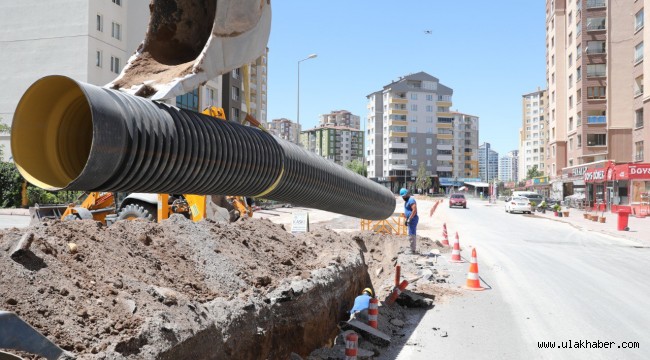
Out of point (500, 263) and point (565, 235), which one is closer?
point (500, 263)

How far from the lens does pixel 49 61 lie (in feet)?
98.6

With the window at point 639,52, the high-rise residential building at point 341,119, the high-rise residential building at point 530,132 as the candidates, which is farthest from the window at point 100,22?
the high-rise residential building at point 341,119

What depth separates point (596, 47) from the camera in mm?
52000

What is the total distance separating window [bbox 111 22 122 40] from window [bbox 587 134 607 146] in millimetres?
46599

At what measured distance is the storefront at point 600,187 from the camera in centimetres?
Result: 3419

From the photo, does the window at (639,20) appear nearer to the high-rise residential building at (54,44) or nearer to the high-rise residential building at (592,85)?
the high-rise residential building at (592,85)

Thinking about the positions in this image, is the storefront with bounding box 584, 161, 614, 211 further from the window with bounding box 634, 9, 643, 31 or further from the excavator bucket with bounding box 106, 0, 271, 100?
the excavator bucket with bounding box 106, 0, 271, 100

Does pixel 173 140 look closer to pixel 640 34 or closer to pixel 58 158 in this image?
pixel 58 158

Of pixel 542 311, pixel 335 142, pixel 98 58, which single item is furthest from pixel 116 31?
pixel 335 142

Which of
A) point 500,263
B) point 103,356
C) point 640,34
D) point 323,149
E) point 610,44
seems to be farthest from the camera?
point 323,149

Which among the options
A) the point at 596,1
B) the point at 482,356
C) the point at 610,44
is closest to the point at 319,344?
the point at 482,356

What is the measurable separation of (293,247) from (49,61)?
2774 centimetres

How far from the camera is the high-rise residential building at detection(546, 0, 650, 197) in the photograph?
158 ft

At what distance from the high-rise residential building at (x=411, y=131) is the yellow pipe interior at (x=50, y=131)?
314 ft
